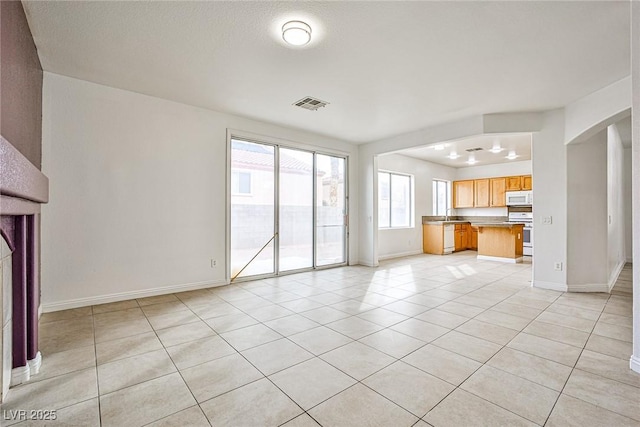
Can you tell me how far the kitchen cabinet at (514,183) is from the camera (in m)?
8.54

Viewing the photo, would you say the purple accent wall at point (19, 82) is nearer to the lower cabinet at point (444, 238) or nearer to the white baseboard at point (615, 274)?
the white baseboard at point (615, 274)

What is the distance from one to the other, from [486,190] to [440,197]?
1351 millimetres

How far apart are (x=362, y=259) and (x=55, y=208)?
5254mm

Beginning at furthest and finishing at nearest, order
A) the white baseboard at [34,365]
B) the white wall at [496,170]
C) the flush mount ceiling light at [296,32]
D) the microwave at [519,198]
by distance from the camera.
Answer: the white wall at [496,170] < the microwave at [519,198] < the flush mount ceiling light at [296,32] < the white baseboard at [34,365]

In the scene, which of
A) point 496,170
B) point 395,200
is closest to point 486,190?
point 496,170

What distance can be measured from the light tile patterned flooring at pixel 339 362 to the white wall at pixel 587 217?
45 centimetres

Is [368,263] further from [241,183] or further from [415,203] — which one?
[241,183]

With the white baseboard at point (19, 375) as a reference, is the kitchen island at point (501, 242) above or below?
above

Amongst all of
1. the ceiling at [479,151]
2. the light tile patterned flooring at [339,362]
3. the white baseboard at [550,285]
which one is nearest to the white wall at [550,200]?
the white baseboard at [550,285]

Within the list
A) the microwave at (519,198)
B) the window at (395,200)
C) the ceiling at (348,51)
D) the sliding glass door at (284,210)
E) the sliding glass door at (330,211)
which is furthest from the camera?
the microwave at (519,198)

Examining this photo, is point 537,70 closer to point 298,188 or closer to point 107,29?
point 298,188

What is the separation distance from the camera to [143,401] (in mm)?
1808

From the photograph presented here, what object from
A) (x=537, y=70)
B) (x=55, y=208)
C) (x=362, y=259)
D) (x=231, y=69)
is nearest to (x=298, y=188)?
(x=362, y=259)

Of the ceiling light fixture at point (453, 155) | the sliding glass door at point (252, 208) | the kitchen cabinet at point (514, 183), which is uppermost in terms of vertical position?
the ceiling light fixture at point (453, 155)
